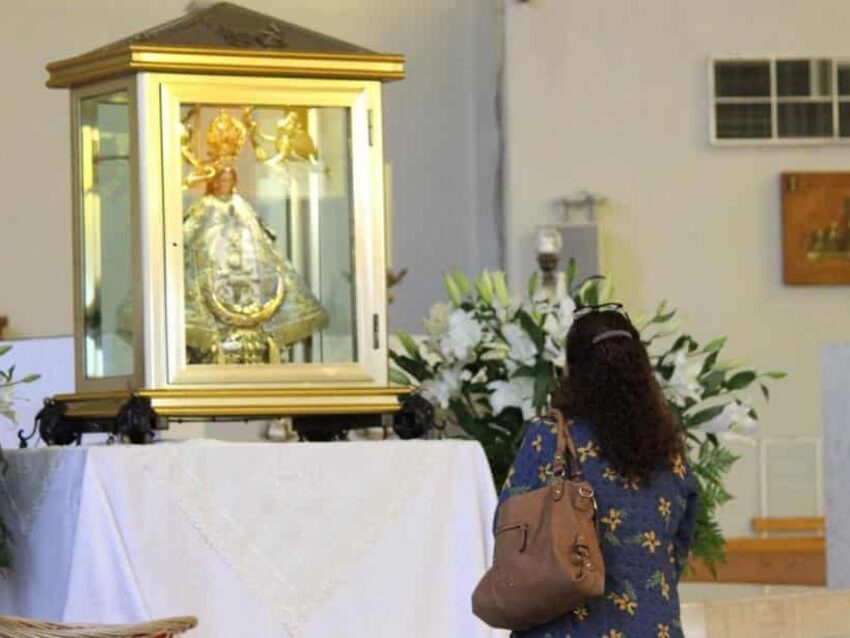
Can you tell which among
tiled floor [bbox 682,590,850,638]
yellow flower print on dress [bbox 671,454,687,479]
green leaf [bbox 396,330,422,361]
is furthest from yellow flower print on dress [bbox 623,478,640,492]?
tiled floor [bbox 682,590,850,638]

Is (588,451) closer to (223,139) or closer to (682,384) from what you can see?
(223,139)

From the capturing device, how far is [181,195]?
15.2 ft

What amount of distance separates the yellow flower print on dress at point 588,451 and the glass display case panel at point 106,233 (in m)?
1.24

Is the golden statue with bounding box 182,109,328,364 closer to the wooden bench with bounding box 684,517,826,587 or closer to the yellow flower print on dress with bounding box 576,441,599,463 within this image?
the yellow flower print on dress with bounding box 576,441,599,463

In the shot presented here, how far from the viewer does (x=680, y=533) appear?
388 cm

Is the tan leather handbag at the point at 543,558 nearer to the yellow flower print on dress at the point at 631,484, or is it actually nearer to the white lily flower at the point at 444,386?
the yellow flower print on dress at the point at 631,484

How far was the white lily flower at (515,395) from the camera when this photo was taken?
5227 mm

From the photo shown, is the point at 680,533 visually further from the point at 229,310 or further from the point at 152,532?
the point at 229,310

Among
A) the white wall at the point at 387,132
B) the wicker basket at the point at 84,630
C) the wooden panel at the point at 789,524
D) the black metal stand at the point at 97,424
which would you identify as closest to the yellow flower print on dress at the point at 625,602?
the wicker basket at the point at 84,630

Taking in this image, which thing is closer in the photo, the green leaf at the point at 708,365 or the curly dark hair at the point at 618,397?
the curly dark hair at the point at 618,397

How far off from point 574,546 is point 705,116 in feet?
31.5

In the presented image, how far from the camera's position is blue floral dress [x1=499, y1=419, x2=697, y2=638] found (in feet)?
12.0

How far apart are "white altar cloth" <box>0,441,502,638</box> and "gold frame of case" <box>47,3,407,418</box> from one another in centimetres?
41

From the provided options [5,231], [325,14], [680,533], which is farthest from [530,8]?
[680,533]
